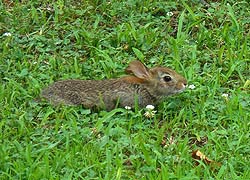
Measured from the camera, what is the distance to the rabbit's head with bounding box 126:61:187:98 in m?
7.31

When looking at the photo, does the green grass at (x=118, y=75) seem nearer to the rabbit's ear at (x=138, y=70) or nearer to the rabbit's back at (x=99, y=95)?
the rabbit's back at (x=99, y=95)

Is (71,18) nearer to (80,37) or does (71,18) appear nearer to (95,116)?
(80,37)

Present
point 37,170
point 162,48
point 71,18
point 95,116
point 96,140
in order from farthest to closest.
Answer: point 71,18 → point 162,48 → point 95,116 → point 96,140 → point 37,170

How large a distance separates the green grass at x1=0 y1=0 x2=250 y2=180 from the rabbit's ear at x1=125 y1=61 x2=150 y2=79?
1.04ft

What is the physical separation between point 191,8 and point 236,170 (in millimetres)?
3092

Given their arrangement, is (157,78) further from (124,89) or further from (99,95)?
(99,95)

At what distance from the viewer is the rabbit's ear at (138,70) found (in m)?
7.33

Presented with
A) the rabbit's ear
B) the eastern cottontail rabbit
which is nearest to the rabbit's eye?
the eastern cottontail rabbit

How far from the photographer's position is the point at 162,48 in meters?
8.30

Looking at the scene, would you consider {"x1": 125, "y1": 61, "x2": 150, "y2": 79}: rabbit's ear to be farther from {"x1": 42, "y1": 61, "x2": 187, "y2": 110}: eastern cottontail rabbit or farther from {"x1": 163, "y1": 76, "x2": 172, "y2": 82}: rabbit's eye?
{"x1": 163, "y1": 76, "x2": 172, "y2": 82}: rabbit's eye

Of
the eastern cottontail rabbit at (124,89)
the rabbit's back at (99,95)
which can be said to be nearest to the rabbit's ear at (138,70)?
the eastern cottontail rabbit at (124,89)

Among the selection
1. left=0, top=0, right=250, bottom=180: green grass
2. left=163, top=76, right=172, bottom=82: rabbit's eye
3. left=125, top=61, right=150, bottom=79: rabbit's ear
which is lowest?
left=0, top=0, right=250, bottom=180: green grass

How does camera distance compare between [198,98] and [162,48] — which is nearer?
[198,98]

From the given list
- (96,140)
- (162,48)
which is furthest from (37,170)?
(162,48)
